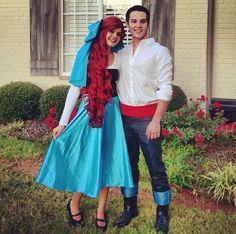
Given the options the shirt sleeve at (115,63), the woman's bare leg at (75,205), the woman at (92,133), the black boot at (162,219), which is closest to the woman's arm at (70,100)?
the woman at (92,133)

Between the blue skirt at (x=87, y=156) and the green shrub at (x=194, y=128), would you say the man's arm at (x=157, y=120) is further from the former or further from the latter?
Result: the green shrub at (x=194, y=128)

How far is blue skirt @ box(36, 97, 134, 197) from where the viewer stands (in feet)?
12.5

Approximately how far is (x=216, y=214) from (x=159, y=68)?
1.57 meters

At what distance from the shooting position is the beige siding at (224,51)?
816 cm

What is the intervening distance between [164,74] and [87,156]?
86 centimetres

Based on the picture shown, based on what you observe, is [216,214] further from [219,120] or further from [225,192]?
[219,120]

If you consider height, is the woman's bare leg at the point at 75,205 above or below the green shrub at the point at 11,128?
above

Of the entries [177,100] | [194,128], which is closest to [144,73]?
[194,128]

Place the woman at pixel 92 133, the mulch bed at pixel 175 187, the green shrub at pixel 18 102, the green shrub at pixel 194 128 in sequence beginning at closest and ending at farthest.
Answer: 1. the woman at pixel 92 133
2. the mulch bed at pixel 175 187
3. the green shrub at pixel 194 128
4. the green shrub at pixel 18 102

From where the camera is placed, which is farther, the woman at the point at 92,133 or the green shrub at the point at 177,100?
the green shrub at the point at 177,100

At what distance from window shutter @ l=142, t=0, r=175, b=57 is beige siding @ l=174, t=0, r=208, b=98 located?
0.09 metres

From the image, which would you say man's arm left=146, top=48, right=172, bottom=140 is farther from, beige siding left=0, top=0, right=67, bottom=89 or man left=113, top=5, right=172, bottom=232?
beige siding left=0, top=0, right=67, bottom=89

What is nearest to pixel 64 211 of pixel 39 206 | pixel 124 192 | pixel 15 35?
pixel 39 206

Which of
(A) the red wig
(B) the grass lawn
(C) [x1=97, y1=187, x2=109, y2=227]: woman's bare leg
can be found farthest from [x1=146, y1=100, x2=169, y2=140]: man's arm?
(B) the grass lawn
